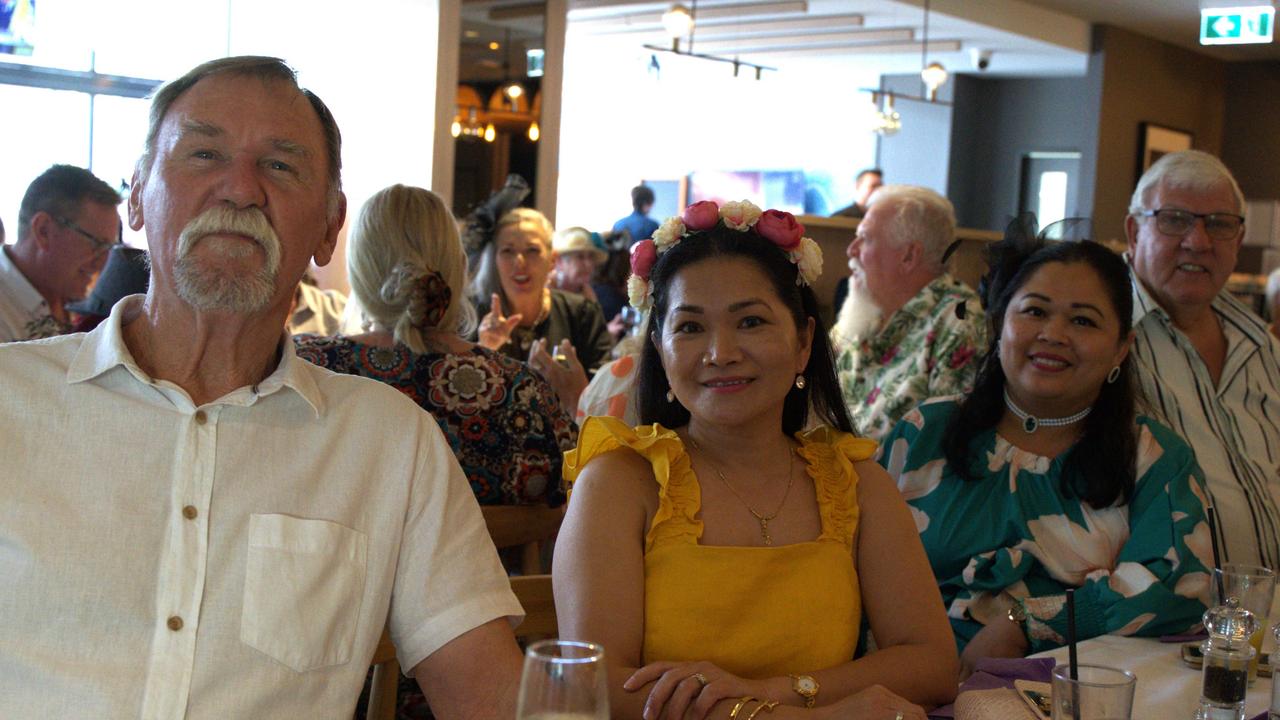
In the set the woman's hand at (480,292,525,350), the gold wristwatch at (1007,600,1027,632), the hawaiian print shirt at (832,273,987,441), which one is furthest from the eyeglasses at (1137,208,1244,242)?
the woman's hand at (480,292,525,350)

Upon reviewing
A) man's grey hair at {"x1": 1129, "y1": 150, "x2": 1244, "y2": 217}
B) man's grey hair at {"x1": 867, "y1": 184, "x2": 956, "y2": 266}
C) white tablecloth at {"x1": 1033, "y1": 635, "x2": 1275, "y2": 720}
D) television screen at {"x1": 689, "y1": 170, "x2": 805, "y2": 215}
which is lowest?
white tablecloth at {"x1": 1033, "y1": 635, "x2": 1275, "y2": 720}

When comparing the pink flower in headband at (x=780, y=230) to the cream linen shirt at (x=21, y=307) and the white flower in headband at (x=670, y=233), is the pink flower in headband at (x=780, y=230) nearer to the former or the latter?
the white flower in headband at (x=670, y=233)

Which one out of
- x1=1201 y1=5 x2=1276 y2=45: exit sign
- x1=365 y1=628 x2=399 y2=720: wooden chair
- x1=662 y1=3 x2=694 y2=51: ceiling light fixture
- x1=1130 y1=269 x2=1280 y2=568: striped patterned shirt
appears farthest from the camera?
x1=662 y1=3 x2=694 y2=51: ceiling light fixture

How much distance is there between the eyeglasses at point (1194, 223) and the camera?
A: 3285 mm

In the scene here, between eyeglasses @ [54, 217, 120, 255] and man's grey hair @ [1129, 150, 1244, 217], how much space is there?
3.40 m

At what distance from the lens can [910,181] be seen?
13.7 meters

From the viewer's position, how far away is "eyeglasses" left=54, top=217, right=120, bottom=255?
427 cm

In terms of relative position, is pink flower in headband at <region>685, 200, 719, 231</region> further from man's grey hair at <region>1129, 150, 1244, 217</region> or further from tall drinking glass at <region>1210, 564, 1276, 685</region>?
man's grey hair at <region>1129, 150, 1244, 217</region>

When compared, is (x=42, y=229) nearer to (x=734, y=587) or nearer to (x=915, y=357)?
(x=915, y=357)

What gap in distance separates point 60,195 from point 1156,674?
3.82m

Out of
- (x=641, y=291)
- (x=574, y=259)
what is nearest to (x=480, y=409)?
(x=641, y=291)

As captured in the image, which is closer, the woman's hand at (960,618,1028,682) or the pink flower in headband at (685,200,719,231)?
the pink flower in headband at (685,200,719,231)

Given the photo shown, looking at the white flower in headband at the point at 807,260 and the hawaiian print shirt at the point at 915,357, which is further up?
the white flower in headband at the point at 807,260

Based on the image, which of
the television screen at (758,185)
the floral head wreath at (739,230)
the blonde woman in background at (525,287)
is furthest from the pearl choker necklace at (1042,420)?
the television screen at (758,185)
